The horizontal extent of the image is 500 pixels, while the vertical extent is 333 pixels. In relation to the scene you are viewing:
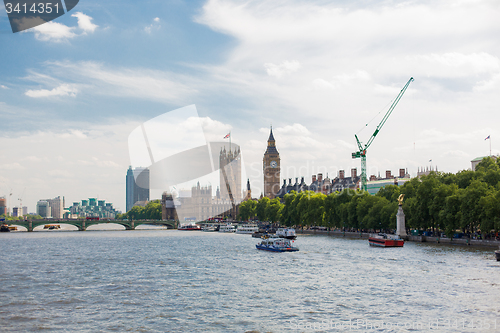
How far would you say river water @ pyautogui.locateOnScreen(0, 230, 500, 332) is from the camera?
32.4 meters

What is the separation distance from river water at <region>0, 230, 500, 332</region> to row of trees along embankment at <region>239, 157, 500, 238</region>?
14005 mm

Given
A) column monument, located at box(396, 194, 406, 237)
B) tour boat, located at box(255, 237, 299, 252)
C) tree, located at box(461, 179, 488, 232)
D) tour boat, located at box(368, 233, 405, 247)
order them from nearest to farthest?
tree, located at box(461, 179, 488, 232), tour boat, located at box(255, 237, 299, 252), tour boat, located at box(368, 233, 405, 247), column monument, located at box(396, 194, 406, 237)

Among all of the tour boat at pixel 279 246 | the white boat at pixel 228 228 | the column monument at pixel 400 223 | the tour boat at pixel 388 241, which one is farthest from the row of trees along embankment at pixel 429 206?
the white boat at pixel 228 228

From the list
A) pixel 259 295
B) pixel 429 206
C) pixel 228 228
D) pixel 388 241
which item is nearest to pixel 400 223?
pixel 429 206

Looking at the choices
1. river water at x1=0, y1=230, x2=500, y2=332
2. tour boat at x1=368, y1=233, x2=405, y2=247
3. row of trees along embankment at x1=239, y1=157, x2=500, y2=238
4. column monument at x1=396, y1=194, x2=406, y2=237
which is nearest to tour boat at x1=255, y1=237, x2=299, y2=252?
tour boat at x1=368, y1=233, x2=405, y2=247

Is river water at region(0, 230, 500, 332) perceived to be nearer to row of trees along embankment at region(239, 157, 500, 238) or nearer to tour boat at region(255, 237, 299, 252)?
row of trees along embankment at region(239, 157, 500, 238)

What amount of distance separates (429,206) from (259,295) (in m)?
58.2

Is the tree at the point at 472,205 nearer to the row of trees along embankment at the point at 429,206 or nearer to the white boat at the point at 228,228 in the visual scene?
the row of trees along embankment at the point at 429,206

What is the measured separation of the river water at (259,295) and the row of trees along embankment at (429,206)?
14.0 metres

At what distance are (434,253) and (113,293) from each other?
148ft

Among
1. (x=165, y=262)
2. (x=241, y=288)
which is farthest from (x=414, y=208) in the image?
(x=241, y=288)

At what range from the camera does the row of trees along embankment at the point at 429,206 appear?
261 ft

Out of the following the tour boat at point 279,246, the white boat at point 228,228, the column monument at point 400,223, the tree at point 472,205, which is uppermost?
the tree at point 472,205

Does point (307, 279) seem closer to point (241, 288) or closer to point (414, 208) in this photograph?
point (241, 288)
